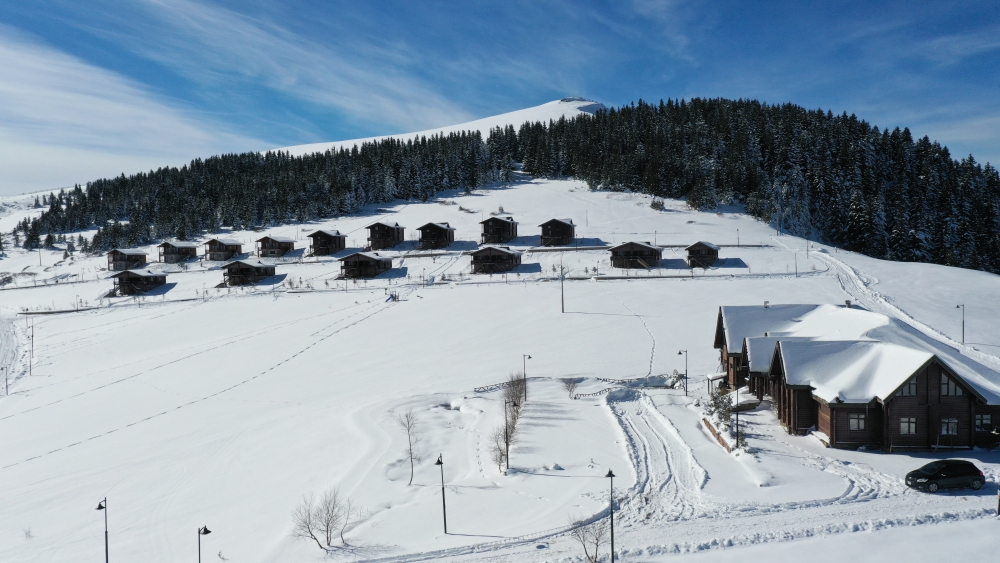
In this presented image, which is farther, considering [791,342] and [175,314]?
[175,314]

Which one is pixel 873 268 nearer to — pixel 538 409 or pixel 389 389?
pixel 538 409

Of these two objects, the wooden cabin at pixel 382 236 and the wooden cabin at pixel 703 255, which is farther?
the wooden cabin at pixel 382 236

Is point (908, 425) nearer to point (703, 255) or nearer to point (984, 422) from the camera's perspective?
point (984, 422)

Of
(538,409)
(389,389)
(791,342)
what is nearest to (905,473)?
(791,342)

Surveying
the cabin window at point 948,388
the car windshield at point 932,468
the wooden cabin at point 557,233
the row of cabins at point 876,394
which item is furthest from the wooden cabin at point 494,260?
the car windshield at point 932,468

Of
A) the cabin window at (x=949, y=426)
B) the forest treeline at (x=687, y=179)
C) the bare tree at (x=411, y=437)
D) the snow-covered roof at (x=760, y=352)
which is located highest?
the forest treeline at (x=687, y=179)

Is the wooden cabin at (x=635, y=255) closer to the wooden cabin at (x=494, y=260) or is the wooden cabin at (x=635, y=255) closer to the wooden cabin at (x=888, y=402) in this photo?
the wooden cabin at (x=494, y=260)

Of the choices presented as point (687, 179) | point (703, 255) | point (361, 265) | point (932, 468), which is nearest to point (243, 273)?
point (361, 265)
